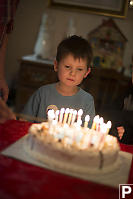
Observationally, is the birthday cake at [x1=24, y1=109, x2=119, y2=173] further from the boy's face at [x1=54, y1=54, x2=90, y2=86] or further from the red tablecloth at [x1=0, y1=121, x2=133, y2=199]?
the boy's face at [x1=54, y1=54, x2=90, y2=86]

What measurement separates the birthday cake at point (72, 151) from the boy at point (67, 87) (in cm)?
33

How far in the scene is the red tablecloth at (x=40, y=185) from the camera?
0.65m

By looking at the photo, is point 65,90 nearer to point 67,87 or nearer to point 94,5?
point 67,87

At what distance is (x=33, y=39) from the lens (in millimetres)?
2580

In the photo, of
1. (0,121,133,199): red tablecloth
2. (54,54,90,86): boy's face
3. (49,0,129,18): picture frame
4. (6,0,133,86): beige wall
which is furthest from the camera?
(49,0,129,18): picture frame

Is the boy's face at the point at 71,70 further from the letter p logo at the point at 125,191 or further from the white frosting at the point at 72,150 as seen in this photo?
the letter p logo at the point at 125,191

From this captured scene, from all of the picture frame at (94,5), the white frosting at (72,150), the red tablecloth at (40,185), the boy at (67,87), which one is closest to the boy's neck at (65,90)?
the boy at (67,87)

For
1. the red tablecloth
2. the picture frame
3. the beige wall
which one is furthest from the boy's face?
the picture frame

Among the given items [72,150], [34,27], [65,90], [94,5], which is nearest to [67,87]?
[65,90]

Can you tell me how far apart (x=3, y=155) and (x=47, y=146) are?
15cm

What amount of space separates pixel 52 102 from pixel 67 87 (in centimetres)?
11

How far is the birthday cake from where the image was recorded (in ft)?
2.62

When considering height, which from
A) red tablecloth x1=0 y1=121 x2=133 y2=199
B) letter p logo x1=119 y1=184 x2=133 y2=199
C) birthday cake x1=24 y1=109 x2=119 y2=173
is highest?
birthday cake x1=24 y1=109 x2=119 y2=173

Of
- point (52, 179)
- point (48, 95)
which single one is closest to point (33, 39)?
point (48, 95)
